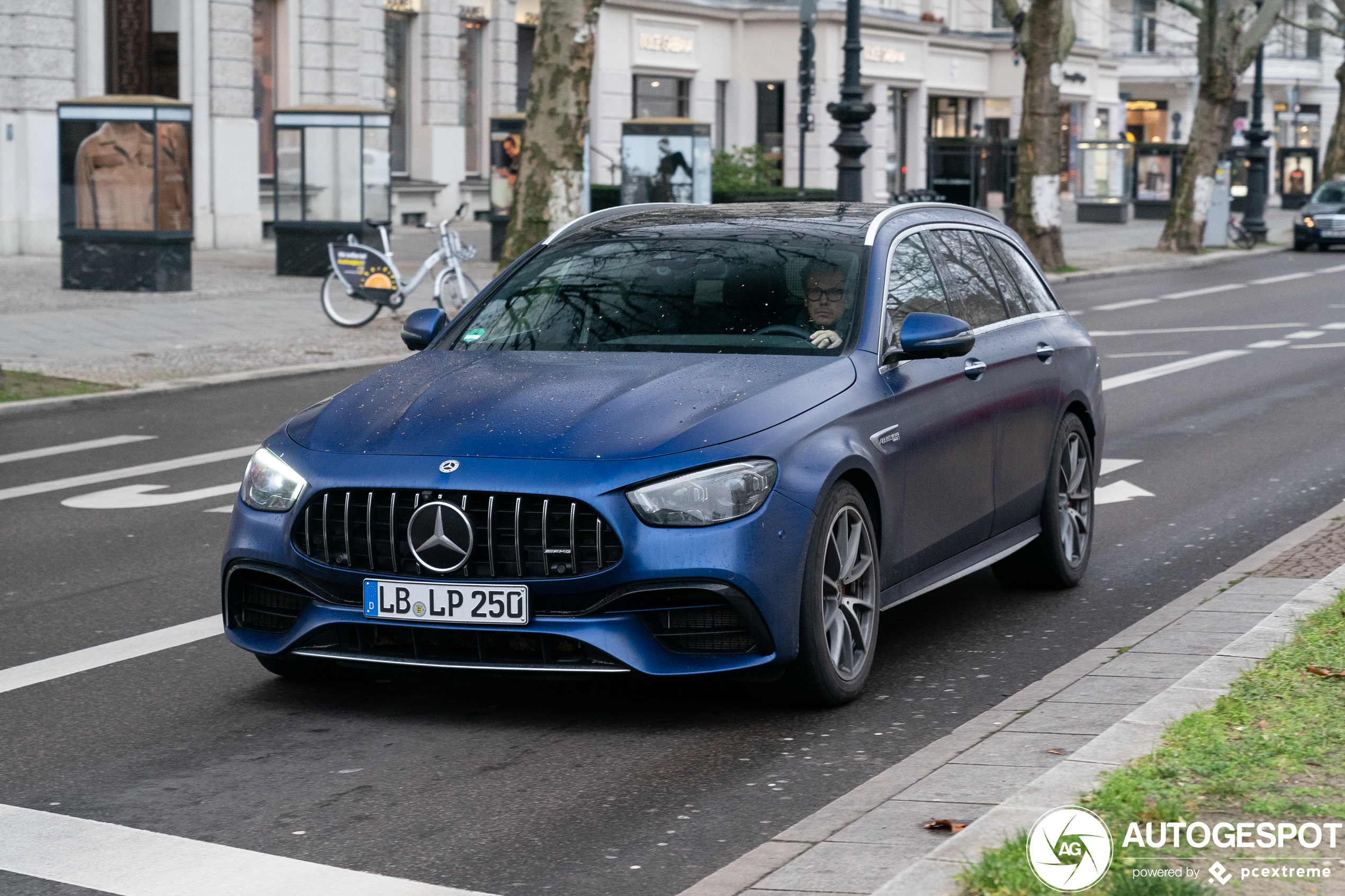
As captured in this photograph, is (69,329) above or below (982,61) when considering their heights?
below

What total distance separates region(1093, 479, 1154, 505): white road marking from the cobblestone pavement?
5.77 ft

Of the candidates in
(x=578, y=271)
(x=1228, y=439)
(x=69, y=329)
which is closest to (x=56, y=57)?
(x=69, y=329)

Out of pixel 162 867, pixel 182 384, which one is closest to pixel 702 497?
pixel 162 867

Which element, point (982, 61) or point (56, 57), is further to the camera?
point (982, 61)

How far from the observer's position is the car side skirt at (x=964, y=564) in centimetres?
639

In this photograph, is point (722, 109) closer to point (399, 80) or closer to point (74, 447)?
point (399, 80)

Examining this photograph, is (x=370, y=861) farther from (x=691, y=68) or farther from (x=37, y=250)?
(x=691, y=68)

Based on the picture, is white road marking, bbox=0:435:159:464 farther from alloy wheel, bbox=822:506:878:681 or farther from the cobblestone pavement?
the cobblestone pavement

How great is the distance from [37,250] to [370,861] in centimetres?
2800

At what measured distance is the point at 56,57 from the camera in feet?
101

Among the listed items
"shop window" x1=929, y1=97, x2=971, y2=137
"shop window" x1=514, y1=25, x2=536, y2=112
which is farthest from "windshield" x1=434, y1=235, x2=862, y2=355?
"shop window" x1=929, y1=97, x2=971, y2=137

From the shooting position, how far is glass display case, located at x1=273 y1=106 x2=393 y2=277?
2591 centimetres

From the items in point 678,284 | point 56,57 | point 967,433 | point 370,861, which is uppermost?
point 56,57

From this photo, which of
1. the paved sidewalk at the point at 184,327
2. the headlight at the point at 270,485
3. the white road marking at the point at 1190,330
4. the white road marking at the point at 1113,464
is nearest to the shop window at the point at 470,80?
the paved sidewalk at the point at 184,327
